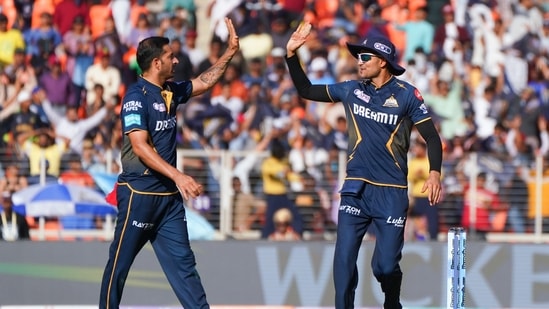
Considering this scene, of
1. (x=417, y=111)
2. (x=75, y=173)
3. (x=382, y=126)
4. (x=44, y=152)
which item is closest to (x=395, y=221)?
(x=382, y=126)

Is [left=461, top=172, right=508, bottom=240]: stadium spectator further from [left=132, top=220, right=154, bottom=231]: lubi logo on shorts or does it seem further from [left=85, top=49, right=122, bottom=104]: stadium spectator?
[left=132, top=220, right=154, bottom=231]: lubi logo on shorts

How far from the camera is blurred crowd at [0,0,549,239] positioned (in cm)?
1500

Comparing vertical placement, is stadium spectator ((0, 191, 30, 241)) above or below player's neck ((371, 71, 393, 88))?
below

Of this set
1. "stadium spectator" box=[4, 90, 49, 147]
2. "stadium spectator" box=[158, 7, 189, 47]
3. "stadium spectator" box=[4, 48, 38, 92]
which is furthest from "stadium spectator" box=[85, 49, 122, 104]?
"stadium spectator" box=[158, 7, 189, 47]

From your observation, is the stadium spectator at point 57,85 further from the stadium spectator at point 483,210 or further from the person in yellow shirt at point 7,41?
the stadium spectator at point 483,210

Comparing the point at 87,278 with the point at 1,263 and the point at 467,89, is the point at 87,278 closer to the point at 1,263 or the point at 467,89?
the point at 1,263

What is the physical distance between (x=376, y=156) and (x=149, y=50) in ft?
6.14

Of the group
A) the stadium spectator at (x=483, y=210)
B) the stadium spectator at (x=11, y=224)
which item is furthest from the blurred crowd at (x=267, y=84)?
the stadium spectator at (x=11, y=224)

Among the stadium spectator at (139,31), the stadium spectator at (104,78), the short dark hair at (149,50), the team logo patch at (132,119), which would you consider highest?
the stadium spectator at (139,31)

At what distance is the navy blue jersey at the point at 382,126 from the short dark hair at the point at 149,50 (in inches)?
58.2

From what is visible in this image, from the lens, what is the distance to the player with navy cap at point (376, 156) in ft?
30.2

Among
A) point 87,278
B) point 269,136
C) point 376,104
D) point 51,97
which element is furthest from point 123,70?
point 376,104

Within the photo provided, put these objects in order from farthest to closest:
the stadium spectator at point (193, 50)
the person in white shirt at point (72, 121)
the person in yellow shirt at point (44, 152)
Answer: the stadium spectator at point (193, 50) → the person in white shirt at point (72, 121) → the person in yellow shirt at point (44, 152)

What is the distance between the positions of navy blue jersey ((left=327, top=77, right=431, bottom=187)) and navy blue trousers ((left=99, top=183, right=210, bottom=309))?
1.42 metres
